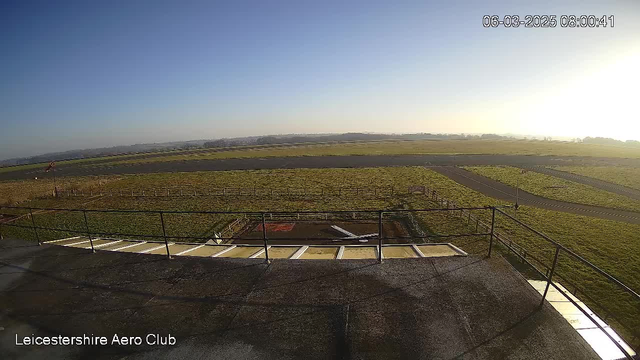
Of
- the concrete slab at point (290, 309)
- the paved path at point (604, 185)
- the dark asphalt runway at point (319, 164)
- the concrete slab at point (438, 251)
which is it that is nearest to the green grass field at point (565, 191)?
the paved path at point (604, 185)

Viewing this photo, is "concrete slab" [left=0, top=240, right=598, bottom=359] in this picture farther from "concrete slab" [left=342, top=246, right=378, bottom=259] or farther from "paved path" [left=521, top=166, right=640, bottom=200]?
"paved path" [left=521, top=166, right=640, bottom=200]

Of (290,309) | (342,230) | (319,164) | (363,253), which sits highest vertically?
(290,309)

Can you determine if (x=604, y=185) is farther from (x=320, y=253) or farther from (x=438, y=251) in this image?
(x=320, y=253)

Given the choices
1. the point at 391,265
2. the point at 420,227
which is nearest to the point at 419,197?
the point at 420,227

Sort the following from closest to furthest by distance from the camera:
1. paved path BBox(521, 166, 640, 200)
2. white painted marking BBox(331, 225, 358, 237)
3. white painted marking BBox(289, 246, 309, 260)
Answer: white painted marking BBox(289, 246, 309, 260) < white painted marking BBox(331, 225, 358, 237) < paved path BBox(521, 166, 640, 200)

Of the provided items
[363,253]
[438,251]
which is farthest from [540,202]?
[363,253]

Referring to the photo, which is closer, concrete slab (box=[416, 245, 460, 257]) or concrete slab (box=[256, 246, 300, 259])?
concrete slab (box=[256, 246, 300, 259])

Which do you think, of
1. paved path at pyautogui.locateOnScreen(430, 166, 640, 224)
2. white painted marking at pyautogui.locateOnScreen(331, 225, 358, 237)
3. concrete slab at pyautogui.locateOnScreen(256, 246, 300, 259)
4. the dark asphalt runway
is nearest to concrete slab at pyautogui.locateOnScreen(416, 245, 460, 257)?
concrete slab at pyautogui.locateOnScreen(256, 246, 300, 259)
